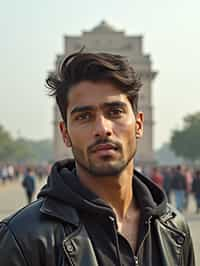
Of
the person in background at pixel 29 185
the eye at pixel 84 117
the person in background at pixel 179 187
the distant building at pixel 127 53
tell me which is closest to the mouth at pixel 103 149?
the eye at pixel 84 117

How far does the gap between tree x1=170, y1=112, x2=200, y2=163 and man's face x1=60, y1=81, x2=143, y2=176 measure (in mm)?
87662

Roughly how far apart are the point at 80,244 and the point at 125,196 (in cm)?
31

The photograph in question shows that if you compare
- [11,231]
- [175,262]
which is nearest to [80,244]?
[11,231]

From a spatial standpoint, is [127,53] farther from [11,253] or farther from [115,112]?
[11,253]

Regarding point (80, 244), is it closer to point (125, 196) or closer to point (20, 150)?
point (125, 196)

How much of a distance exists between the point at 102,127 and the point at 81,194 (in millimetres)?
221

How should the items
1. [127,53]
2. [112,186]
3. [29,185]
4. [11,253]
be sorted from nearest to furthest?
[11,253] < [112,186] < [29,185] < [127,53]

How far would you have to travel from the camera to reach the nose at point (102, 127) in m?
2.04

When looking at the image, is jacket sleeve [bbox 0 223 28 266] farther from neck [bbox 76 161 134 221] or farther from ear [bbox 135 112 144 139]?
ear [bbox 135 112 144 139]

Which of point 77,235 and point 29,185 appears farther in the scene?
point 29,185

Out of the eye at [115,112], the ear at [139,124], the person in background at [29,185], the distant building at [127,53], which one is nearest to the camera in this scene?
the eye at [115,112]

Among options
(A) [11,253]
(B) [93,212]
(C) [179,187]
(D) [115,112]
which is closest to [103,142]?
(D) [115,112]

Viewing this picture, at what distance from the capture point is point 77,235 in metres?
1.93

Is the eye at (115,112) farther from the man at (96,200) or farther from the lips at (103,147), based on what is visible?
the lips at (103,147)
